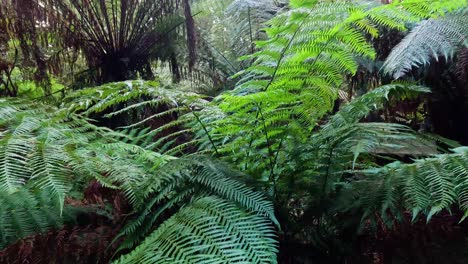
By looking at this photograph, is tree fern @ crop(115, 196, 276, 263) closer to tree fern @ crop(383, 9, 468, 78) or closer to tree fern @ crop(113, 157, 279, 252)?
tree fern @ crop(113, 157, 279, 252)

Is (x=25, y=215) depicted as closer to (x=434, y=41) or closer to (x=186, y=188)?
(x=186, y=188)

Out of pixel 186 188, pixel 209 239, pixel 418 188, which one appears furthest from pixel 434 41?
pixel 209 239

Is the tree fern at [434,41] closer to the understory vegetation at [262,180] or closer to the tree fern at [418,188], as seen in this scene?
the understory vegetation at [262,180]

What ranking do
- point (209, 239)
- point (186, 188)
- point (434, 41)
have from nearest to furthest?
point (209, 239) → point (186, 188) → point (434, 41)

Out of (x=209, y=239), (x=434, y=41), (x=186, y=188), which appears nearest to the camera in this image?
(x=209, y=239)

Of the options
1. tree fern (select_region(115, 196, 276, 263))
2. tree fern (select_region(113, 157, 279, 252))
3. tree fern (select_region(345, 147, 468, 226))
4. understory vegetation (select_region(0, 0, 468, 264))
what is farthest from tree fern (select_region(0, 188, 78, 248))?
tree fern (select_region(345, 147, 468, 226))

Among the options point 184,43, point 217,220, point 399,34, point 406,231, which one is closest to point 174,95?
point 217,220

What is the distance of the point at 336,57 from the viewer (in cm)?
101

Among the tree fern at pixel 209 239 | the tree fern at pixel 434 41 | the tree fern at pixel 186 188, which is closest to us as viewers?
the tree fern at pixel 209 239

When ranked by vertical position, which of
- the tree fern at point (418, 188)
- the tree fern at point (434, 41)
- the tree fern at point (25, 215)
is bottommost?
the tree fern at point (25, 215)

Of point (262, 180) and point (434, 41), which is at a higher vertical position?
point (434, 41)

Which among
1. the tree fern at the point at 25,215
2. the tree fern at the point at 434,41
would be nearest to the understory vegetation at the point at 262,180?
the tree fern at the point at 25,215

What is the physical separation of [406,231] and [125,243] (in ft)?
2.06

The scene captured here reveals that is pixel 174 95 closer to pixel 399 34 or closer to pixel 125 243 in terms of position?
pixel 125 243
